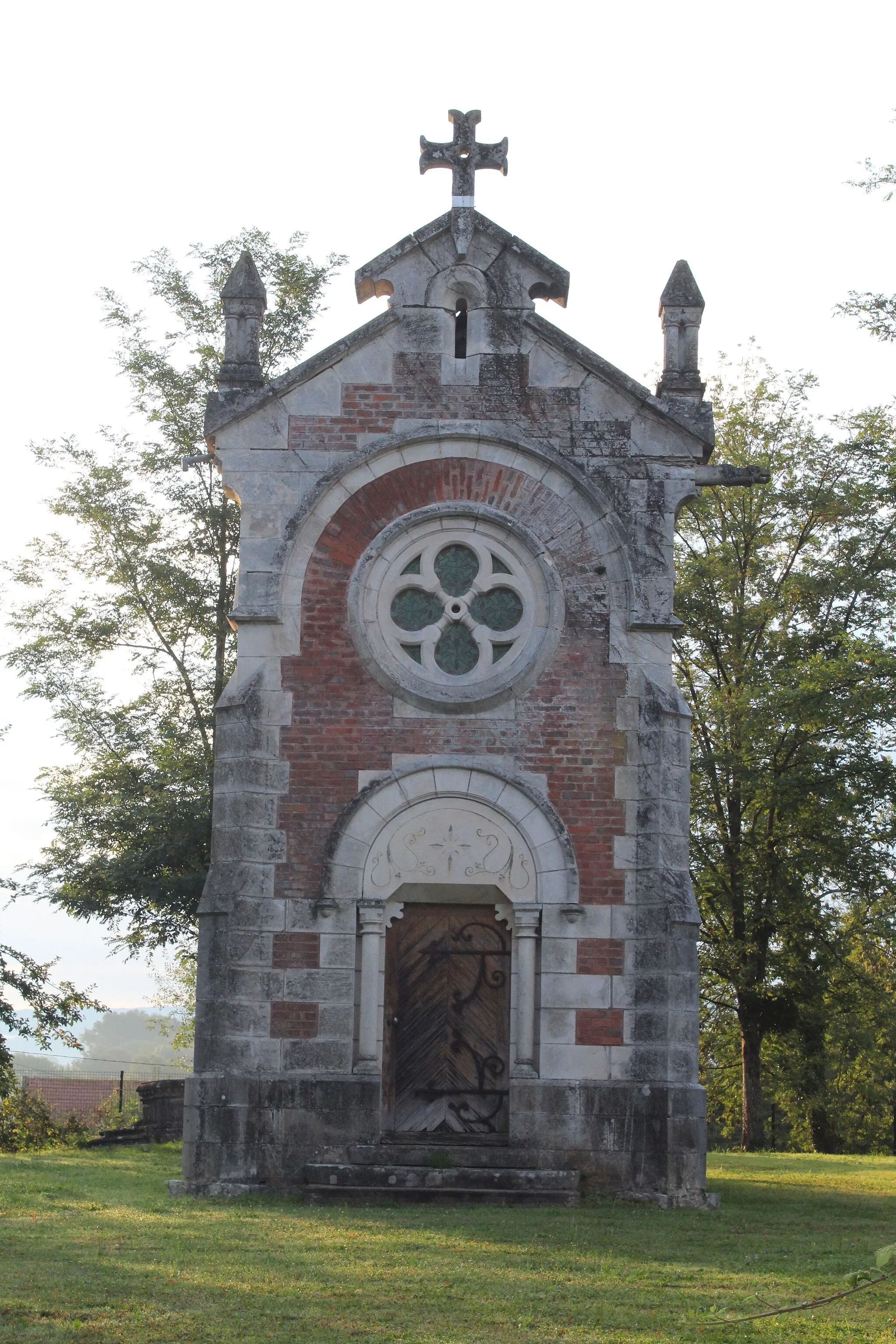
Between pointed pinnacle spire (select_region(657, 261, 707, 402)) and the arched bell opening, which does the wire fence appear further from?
pointed pinnacle spire (select_region(657, 261, 707, 402))

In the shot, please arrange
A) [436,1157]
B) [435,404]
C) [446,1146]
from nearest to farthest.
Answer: [436,1157] → [446,1146] → [435,404]

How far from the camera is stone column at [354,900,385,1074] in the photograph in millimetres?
13461

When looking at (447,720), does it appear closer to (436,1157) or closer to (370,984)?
(370,984)

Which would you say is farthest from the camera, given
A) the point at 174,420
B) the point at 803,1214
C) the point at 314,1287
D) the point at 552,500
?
the point at 174,420

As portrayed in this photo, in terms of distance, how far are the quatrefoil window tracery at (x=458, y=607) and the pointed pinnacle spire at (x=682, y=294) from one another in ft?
9.87

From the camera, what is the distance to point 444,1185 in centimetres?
1282

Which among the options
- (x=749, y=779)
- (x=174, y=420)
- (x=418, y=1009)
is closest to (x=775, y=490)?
(x=749, y=779)

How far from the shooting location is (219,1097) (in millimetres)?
13273

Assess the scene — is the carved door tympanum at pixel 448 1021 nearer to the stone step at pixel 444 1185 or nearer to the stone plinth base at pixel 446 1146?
the stone plinth base at pixel 446 1146

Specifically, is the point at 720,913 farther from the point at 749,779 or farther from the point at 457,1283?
the point at 457,1283

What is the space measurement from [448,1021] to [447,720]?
8.90ft

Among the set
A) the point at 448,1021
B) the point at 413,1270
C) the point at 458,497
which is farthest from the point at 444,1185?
the point at 458,497

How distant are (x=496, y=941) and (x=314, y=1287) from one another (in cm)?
554

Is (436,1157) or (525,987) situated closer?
(436,1157)
